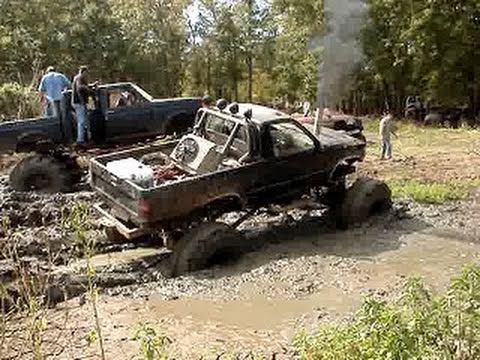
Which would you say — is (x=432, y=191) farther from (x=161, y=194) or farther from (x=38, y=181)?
(x=38, y=181)

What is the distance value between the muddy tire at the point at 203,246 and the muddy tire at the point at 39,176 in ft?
15.6

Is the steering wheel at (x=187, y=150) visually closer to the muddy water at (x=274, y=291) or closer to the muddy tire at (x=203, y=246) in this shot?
the muddy tire at (x=203, y=246)

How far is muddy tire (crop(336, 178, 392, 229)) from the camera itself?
10.7 m

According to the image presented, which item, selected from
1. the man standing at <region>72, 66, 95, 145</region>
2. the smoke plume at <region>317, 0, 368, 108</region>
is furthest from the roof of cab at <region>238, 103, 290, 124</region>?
the smoke plume at <region>317, 0, 368, 108</region>

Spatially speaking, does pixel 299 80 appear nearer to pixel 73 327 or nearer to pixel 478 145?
pixel 478 145

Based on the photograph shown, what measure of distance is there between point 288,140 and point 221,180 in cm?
130

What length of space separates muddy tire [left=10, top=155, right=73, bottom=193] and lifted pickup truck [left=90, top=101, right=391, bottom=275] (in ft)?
9.76

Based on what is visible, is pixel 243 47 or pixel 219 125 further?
pixel 243 47

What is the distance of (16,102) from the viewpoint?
1950 centimetres

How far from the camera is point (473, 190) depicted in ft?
41.2

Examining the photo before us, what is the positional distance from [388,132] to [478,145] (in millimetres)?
3179

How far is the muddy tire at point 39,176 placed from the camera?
1337 centimetres

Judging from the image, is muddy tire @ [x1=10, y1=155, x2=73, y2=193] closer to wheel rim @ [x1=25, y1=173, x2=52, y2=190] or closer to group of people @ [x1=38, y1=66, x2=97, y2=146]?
wheel rim @ [x1=25, y1=173, x2=52, y2=190]

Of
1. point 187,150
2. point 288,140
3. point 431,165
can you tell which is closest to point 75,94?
point 187,150
